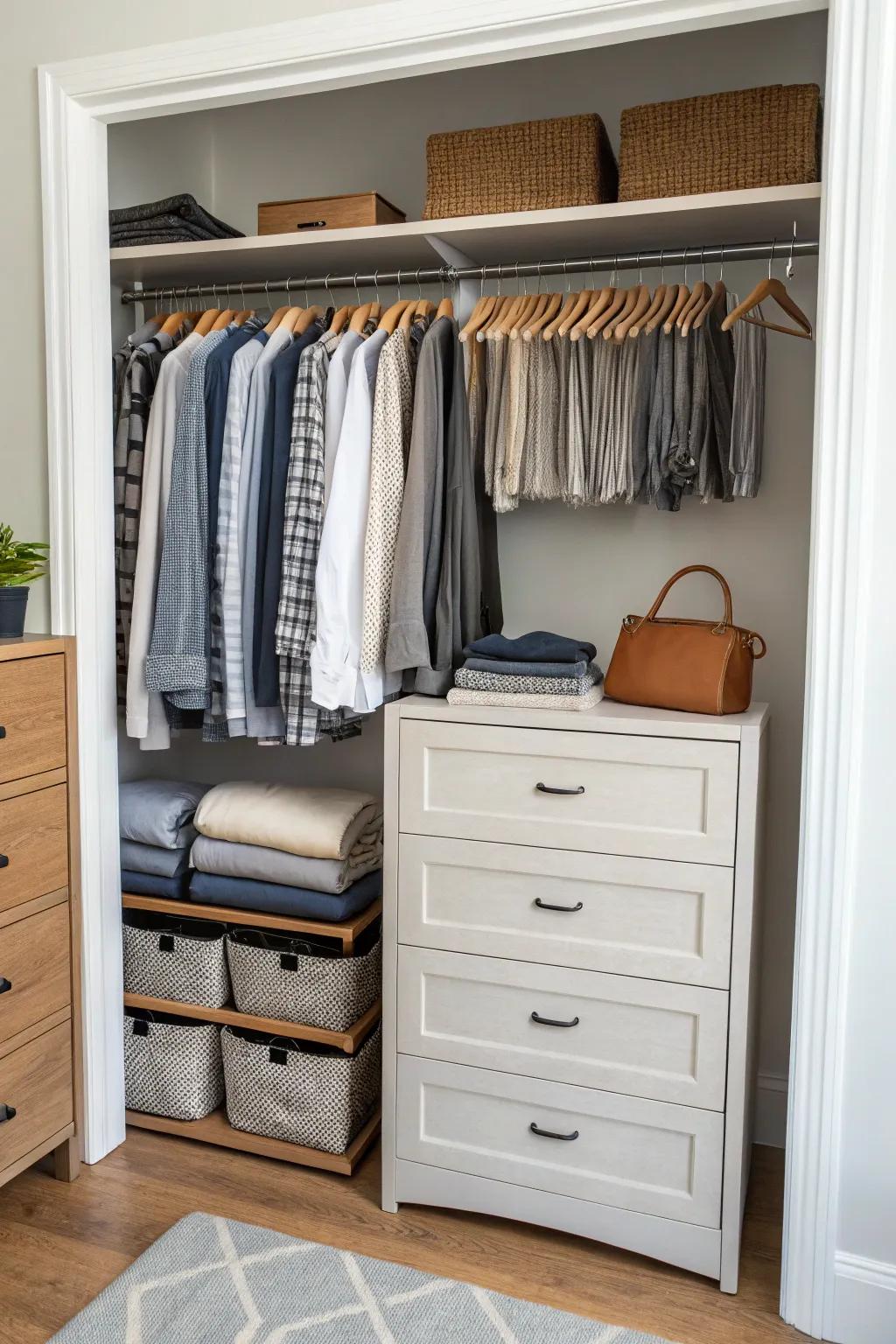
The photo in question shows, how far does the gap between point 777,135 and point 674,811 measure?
1.27 m

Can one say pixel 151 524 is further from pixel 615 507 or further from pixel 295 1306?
pixel 295 1306

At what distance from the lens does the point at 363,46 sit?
76.0 inches

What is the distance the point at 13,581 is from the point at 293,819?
0.78 m

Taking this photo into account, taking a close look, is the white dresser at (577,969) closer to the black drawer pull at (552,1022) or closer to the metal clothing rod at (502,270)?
the black drawer pull at (552,1022)

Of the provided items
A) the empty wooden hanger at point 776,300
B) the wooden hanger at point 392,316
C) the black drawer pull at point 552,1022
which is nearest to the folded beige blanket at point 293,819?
the black drawer pull at point 552,1022

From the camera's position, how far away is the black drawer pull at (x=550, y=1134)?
2.02m

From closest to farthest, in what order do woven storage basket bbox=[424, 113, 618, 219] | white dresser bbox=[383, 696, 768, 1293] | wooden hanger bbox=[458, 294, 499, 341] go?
white dresser bbox=[383, 696, 768, 1293] → woven storage basket bbox=[424, 113, 618, 219] → wooden hanger bbox=[458, 294, 499, 341]

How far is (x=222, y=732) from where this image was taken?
2326mm

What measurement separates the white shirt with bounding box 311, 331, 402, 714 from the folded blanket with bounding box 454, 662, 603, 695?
0.21 meters

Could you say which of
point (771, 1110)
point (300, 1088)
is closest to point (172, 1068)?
point (300, 1088)

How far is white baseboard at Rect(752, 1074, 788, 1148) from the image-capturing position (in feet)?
8.09

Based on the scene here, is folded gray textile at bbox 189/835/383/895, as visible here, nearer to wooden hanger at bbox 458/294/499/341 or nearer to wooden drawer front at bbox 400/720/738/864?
wooden drawer front at bbox 400/720/738/864

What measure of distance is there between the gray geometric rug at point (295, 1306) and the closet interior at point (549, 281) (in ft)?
1.10

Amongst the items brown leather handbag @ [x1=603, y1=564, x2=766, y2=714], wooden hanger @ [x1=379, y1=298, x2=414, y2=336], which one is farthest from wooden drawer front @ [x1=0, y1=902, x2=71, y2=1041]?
wooden hanger @ [x1=379, y1=298, x2=414, y2=336]
